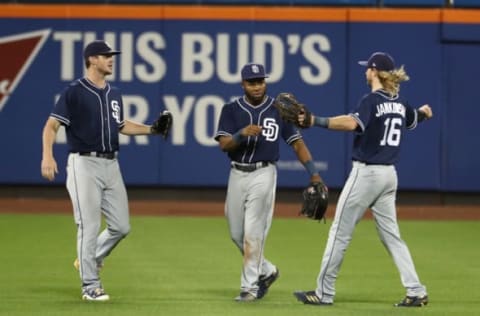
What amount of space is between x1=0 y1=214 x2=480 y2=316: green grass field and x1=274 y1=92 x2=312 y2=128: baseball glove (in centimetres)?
139

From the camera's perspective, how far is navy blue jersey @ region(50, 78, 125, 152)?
9.92 m

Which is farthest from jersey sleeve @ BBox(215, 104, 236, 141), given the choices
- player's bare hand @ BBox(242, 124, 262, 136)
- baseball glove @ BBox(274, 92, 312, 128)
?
baseball glove @ BBox(274, 92, 312, 128)

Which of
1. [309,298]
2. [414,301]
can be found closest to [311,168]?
[309,298]

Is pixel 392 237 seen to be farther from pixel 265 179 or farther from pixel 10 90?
pixel 10 90

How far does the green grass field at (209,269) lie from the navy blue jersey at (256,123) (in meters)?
1.14

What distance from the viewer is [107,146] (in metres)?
9.97

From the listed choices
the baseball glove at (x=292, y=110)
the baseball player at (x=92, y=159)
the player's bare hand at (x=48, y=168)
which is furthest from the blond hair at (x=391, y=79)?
the player's bare hand at (x=48, y=168)

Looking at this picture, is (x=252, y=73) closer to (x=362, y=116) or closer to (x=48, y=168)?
(x=362, y=116)

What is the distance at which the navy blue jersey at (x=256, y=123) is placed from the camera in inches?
391

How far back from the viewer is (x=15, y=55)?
19125mm

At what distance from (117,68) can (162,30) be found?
2.91 ft

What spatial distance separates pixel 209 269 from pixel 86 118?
2.62 m

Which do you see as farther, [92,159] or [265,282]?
[265,282]

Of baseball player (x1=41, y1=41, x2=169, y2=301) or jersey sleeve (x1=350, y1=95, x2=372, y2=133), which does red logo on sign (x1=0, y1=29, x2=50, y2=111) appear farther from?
jersey sleeve (x1=350, y1=95, x2=372, y2=133)
